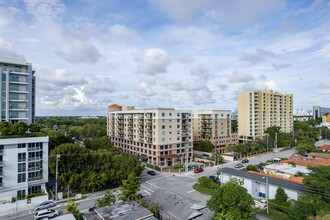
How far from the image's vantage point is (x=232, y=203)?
22734 millimetres

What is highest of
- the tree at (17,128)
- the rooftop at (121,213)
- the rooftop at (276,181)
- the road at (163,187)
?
the tree at (17,128)

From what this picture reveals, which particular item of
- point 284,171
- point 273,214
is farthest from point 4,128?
point 284,171


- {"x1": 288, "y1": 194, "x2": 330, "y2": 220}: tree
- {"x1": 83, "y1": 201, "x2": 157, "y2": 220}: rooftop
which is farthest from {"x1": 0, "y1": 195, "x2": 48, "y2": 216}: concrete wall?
{"x1": 288, "y1": 194, "x2": 330, "y2": 220}: tree

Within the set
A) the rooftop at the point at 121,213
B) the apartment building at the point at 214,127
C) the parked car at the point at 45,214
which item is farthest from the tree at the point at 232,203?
the apartment building at the point at 214,127

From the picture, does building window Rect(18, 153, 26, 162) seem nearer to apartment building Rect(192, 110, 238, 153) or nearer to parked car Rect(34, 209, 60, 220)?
parked car Rect(34, 209, 60, 220)

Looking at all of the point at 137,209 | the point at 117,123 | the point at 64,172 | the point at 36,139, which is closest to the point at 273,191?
the point at 137,209

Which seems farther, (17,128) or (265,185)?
(17,128)

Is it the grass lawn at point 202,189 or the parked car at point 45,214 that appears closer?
the parked car at point 45,214

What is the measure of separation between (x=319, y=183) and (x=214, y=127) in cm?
5538

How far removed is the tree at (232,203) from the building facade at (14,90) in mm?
53746

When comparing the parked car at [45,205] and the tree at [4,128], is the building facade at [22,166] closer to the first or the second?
the tree at [4,128]

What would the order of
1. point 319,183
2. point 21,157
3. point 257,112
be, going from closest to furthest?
point 319,183 < point 21,157 < point 257,112

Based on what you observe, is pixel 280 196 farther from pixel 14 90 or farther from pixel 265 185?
pixel 14 90

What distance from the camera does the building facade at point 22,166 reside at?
3438 centimetres
